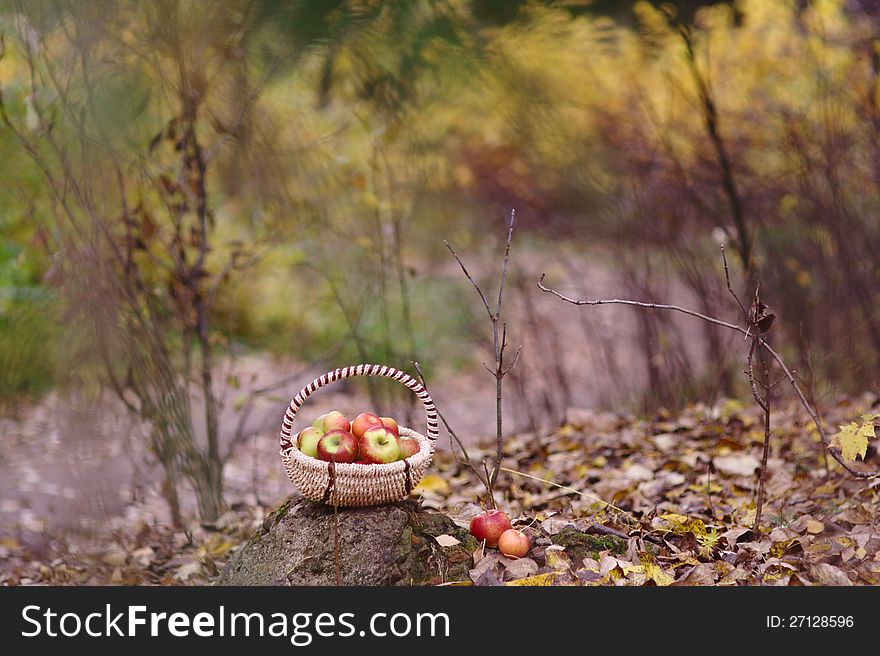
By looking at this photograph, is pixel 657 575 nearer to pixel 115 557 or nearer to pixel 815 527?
pixel 815 527

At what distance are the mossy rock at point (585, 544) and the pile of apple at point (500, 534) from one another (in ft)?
0.34

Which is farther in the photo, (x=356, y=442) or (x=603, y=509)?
(x=603, y=509)

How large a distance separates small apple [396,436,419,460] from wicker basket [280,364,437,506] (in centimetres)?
5

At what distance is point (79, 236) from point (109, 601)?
1.54 m

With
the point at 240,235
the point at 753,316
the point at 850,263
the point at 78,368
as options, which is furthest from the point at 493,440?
the point at 240,235

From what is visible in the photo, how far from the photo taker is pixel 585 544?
7.93 feet

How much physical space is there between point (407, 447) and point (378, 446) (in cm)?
11

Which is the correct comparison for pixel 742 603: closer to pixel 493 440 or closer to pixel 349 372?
pixel 349 372

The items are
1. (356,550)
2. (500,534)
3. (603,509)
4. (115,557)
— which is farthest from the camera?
(115,557)

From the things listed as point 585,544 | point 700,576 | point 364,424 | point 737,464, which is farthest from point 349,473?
point 737,464

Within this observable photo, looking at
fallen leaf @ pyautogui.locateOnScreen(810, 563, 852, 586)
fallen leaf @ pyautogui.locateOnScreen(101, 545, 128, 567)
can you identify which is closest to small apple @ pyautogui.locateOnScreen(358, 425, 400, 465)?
fallen leaf @ pyautogui.locateOnScreen(810, 563, 852, 586)

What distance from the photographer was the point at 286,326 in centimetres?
750

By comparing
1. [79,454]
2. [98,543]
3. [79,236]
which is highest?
[79,236]

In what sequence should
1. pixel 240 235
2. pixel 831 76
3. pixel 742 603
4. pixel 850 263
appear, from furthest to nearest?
pixel 240 235, pixel 831 76, pixel 850 263, pixel 742 603
